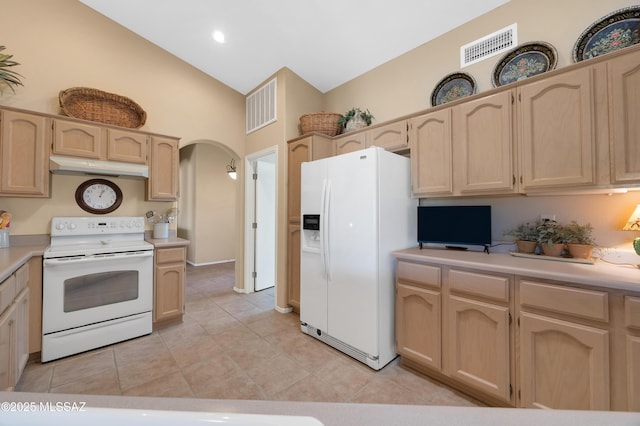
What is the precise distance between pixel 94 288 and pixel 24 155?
1.30 metres

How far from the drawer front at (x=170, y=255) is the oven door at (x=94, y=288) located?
9cm

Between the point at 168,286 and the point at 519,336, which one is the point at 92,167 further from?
the point at 519,336

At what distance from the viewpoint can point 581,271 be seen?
1.44m

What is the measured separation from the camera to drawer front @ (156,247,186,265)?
2707 mm

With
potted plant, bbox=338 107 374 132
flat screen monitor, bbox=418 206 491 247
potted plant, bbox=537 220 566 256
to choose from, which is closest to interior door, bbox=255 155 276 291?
potted plant, bbox=338 107 374 132

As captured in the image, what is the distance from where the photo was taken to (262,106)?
360 centimetres

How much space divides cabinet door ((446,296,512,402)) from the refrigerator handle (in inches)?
40.1

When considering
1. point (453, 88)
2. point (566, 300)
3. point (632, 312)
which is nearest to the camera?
point (632, 312)

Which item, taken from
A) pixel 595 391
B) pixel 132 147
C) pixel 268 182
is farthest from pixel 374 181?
pixel 132 147

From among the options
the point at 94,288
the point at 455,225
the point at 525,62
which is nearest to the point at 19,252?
the point at 94,288

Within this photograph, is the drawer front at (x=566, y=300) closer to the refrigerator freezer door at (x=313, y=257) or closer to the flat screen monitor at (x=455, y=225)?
the flat screen monitor at (x=455, y=225)

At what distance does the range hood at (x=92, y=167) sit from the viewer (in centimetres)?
236

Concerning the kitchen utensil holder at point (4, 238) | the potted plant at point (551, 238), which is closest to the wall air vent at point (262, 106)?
the kitchen utensil holder at point (4, 238)

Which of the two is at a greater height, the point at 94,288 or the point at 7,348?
the point at 94,288
